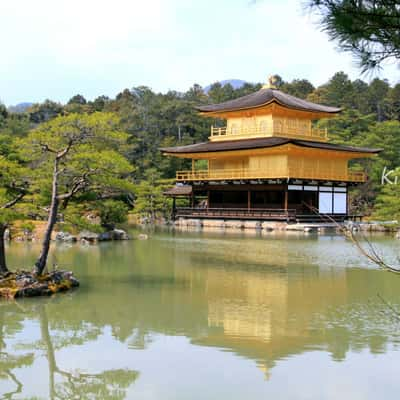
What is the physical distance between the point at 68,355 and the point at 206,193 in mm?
26751

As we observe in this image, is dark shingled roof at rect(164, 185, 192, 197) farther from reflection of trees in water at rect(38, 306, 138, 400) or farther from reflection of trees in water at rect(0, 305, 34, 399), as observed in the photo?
reflection of trees in water at rect(38, 306, 138, 400)

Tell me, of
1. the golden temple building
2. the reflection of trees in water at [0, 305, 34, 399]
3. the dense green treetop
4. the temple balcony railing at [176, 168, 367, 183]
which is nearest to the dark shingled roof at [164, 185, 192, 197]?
the golden temple building

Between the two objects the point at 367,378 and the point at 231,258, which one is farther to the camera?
the point at 231,258

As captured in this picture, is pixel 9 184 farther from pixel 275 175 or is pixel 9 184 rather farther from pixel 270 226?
pixel 275 175

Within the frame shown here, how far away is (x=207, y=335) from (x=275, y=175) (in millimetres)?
20607

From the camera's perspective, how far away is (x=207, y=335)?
25.1 ft

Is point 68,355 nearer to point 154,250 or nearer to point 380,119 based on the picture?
point 154,250

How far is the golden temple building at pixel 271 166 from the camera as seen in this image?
1104 inches

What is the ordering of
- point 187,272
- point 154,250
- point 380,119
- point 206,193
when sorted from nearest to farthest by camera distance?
point 187,272 → point 154,250 → point 206,193 → point 380,119

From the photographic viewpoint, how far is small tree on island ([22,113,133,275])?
396 inches

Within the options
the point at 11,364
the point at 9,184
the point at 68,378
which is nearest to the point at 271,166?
the point at 9,184

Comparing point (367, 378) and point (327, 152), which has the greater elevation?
point (327, 152)

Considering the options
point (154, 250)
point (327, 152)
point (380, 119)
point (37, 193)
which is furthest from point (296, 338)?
point (380, 119)

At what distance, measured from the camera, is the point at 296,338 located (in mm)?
7480
